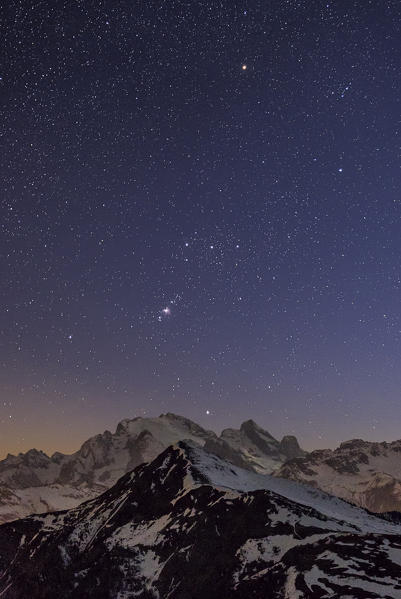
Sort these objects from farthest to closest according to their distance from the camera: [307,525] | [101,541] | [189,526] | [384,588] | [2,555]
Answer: [2,555] < [101,541] < [189,526] < [307,525] < [384,588]

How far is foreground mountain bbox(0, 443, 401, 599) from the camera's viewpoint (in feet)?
292

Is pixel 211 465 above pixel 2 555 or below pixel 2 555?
above

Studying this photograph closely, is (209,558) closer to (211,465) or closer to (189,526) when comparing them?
(189,526)

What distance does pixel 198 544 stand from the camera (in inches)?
4449

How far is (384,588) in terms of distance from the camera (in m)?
79.2

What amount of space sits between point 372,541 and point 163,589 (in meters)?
41.7

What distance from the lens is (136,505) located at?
460 feet

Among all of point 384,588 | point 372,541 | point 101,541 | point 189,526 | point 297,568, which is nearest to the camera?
point 384,588

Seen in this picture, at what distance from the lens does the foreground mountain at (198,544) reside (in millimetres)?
89000

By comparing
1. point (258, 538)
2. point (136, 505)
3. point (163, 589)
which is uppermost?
point (136, 505)

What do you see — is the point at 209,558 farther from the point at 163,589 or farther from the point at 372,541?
the point at 372,541

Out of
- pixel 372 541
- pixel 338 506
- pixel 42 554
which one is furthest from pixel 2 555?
pixel 372 541

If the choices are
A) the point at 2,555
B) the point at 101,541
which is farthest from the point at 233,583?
the point at 2,555

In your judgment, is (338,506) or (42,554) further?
(338,506)
